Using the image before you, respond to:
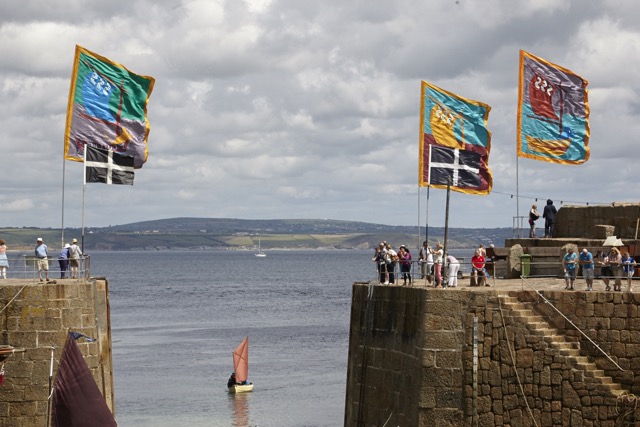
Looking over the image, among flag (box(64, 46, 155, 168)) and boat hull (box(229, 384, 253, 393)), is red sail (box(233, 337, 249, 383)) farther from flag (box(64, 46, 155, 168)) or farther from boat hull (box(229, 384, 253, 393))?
flag (box(64, 46, 155, 168))

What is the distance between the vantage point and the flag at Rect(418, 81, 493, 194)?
35.4 metres

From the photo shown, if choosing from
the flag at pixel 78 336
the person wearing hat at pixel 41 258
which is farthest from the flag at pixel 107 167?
the flag at pixel 78 336

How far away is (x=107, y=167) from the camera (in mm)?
38344

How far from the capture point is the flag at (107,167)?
3800 centimetres

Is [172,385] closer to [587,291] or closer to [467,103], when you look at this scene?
[467,103]

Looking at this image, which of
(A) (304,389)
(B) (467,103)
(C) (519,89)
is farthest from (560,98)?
(A) (304,389)

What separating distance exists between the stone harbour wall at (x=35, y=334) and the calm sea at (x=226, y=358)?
17442 mm

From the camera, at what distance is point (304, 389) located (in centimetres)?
5988

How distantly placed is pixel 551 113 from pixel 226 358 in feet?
123

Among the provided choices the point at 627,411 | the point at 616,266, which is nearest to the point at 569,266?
the point at 616,266

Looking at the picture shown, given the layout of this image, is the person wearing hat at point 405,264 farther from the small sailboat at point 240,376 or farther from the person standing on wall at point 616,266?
the small sailboat at point 240,376

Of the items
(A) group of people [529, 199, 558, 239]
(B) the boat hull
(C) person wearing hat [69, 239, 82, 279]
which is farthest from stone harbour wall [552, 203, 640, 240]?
(B) the boat hull

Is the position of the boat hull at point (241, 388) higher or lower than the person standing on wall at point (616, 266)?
lower

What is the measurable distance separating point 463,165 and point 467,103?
72.5 inches
